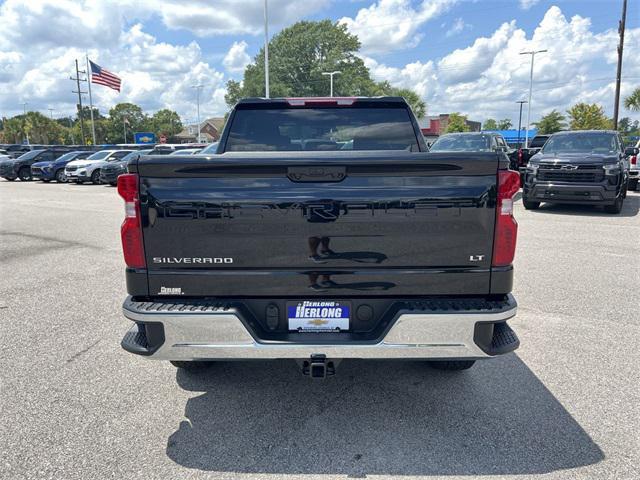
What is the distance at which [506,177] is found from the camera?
104 inches

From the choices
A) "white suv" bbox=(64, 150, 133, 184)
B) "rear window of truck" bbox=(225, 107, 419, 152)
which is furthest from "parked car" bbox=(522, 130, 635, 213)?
"white suv" bbox=(64, 150, 133, 184)

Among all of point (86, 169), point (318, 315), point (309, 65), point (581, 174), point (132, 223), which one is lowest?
point (86, 169)

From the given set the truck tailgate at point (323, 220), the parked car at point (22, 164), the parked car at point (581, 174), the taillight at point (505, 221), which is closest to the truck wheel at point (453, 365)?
the truck tailgate at point (323, 220)

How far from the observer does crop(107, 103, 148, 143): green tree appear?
365 feet

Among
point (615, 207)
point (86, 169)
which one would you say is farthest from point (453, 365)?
point (86, 169)

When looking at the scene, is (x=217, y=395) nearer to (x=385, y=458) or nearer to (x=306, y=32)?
(x=385, y=458)

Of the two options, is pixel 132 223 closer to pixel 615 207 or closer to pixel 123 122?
pixel 615 207

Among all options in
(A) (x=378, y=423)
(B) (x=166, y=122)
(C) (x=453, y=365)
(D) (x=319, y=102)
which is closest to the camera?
(A) (x=378, y=423)

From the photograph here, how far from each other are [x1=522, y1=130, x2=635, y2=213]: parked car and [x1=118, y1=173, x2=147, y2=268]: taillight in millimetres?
10908

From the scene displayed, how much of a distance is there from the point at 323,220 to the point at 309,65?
72.0 meters

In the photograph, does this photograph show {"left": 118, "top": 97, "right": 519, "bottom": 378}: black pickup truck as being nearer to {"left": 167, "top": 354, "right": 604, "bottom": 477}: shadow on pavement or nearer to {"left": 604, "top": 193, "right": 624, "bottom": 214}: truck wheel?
{"left": 167, "top": 354, "right": 604, "bottom": 477}: shadow on pavement

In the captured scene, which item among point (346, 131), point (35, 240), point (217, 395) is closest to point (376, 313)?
point (217, 395)

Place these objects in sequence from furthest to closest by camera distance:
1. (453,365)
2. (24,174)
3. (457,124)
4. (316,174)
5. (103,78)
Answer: (457,124)
(103,78)
(24,174)
(453,365)
(316,174)

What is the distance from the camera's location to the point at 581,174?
11195 millimetres
